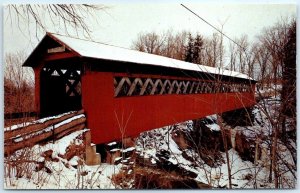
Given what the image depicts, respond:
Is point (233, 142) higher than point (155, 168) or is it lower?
higher

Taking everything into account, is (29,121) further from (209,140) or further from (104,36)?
(209,140)

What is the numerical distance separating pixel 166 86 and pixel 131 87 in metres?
0.39

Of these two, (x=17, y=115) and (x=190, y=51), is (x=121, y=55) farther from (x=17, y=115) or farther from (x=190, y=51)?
(x=17, y=115)

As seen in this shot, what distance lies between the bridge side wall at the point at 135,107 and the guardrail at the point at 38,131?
0.16m

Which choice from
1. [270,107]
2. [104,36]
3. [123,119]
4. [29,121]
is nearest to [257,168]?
[270,107]

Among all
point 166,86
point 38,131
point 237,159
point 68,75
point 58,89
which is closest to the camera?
point 38,131

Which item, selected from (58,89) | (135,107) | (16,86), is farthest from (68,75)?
(135,107)

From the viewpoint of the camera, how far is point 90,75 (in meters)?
3.41

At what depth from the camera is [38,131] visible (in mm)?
3438

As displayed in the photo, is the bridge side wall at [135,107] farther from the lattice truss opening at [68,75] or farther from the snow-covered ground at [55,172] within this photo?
the lattice truss opening at [68,75]

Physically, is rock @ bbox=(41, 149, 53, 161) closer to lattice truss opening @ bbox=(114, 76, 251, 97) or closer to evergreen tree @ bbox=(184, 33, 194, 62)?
lattice truss opening @ bbox=(114, 76, 251, 97)

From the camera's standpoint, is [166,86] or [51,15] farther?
[166,86]

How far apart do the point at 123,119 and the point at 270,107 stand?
4.77 ft

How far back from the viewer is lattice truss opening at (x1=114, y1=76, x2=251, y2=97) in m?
3.54
